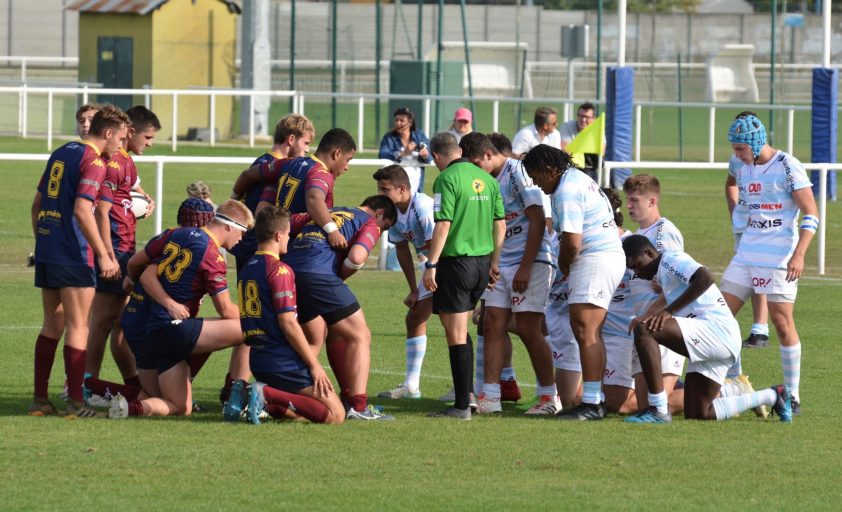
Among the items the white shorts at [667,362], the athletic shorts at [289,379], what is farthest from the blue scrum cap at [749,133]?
the athletic shorts at [289,379]

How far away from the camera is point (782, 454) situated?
27.2ft

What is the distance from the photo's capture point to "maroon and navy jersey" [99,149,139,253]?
948 centimetres

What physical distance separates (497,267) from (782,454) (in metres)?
2.43

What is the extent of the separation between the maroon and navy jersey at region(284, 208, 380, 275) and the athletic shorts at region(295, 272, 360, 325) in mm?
57

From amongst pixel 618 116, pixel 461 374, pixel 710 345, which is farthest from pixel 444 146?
pixel 618 116

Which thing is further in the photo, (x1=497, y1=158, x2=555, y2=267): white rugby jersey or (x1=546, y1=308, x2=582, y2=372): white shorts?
(x1=497, y1=158, x2=555, y2=267): white rugby jersey

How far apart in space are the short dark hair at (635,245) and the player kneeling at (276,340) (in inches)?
81.1

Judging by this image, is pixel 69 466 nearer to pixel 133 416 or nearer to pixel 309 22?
pixel 133 416

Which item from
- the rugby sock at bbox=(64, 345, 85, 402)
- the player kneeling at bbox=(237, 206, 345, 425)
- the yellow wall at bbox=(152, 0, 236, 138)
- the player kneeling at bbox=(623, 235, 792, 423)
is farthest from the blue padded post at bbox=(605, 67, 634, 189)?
the rugby sock at bbox=(64, 345, 85, 402)

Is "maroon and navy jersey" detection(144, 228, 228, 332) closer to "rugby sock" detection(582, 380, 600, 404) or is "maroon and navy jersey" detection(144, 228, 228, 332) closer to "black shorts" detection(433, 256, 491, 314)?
"black shorts" detection(433, 256, 491, 314)

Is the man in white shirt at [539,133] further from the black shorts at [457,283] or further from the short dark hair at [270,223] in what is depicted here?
the short dark hair at [270,223]

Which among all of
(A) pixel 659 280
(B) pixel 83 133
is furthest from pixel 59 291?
(A) pixel 659 280

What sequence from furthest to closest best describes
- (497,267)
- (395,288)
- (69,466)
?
(395,288), (497,267), (69,466)

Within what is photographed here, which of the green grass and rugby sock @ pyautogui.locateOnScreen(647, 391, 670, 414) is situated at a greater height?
rugby sock @ pyautogui.locateOnScreen(647, 391, 670, 414)
